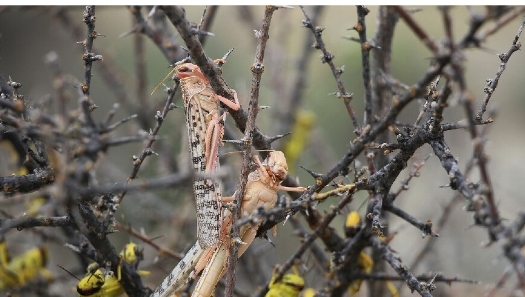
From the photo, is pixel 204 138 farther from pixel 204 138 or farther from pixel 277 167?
pixel 277 167

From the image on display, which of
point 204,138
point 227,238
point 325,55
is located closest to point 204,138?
point 204,138

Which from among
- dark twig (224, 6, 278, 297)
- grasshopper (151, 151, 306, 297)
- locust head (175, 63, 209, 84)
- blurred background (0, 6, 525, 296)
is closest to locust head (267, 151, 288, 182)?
grasshopper (151, 151, 306, 297)

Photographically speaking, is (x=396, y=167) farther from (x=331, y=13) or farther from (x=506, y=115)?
(x=506, y=115)

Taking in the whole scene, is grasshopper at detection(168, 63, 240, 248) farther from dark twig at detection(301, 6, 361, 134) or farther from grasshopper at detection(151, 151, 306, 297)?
dark twig at detection(301, 6, 361, 134)

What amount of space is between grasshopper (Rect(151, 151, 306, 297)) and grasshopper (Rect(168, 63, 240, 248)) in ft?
0.14

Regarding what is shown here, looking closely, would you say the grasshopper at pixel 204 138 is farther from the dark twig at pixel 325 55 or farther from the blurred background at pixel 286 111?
the blurred background at pixel 286 111

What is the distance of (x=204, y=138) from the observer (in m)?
2.15

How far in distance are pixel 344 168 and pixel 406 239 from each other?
3.66m

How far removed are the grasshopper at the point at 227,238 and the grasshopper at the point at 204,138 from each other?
0.04m

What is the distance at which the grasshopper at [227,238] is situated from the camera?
6.45ft


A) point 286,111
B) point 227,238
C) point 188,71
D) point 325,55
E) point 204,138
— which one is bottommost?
point 227,238

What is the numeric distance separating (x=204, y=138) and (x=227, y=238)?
0.39 m

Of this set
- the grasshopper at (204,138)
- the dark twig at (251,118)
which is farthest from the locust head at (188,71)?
the dark twig at (251,118)

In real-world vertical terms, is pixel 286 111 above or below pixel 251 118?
above
